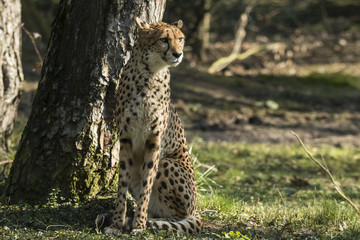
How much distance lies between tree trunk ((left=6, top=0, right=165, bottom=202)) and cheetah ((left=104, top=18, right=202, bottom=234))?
1.18 ft

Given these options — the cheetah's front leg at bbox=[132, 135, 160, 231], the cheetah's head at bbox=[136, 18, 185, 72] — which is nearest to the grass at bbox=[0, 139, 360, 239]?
the cheetah's front leg at bbox=[132, 135, 160, 231]

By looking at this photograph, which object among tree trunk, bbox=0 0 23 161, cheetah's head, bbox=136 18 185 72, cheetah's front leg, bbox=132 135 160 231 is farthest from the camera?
tree trunk, bbox=0 0 23 161

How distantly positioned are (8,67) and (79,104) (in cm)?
186

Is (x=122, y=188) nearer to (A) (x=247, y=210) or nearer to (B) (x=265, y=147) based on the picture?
(A) (x=247, y=210)

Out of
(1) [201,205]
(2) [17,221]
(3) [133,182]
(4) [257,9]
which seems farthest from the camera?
(4) [257,9]

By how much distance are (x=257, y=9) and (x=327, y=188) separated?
1074 centimetres

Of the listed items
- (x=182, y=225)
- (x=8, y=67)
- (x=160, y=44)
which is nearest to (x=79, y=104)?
(x=160, y=44)

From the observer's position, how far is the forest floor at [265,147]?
183 inches

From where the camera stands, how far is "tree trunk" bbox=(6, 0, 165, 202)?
4.75m

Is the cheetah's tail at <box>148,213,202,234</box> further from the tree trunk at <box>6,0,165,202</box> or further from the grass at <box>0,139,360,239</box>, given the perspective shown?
the tree trunk at <box>6,0,165,202</box>

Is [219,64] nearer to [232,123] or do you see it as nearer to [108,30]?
[232,123]

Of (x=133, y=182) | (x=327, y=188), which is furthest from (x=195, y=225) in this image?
(x=327, y=188)

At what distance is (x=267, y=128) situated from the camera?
10.6 m

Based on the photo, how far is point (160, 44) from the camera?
412cm
